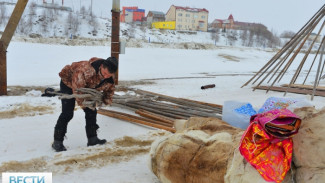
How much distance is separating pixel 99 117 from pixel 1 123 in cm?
140

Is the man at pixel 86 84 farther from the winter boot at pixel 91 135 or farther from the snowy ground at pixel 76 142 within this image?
the snowy ground at pixel 76 142

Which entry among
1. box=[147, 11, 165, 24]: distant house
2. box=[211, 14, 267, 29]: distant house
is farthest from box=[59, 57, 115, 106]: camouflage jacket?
box=[211, 14, 267, 29]: distant house

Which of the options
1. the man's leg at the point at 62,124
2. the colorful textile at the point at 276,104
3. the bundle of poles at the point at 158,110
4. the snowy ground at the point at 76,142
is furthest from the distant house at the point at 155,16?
the colorful textile at the point at 276,104

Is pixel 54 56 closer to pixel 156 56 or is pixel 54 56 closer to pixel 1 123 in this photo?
pixel 156 56

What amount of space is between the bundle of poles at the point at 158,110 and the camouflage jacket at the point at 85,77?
116cm

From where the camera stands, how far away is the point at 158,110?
4723 millimetres

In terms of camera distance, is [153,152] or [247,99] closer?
[153,152]

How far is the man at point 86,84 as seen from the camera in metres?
3.03

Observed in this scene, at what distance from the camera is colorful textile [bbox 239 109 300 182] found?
5.36 ft

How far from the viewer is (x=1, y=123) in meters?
4.01

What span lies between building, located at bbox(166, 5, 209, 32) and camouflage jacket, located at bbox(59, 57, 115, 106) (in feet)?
136

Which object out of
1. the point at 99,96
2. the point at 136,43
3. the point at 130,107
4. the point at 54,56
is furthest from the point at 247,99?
the point at 136,43

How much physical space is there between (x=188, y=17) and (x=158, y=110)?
4193 centimetres

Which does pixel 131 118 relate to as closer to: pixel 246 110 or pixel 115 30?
pixel 246 110
